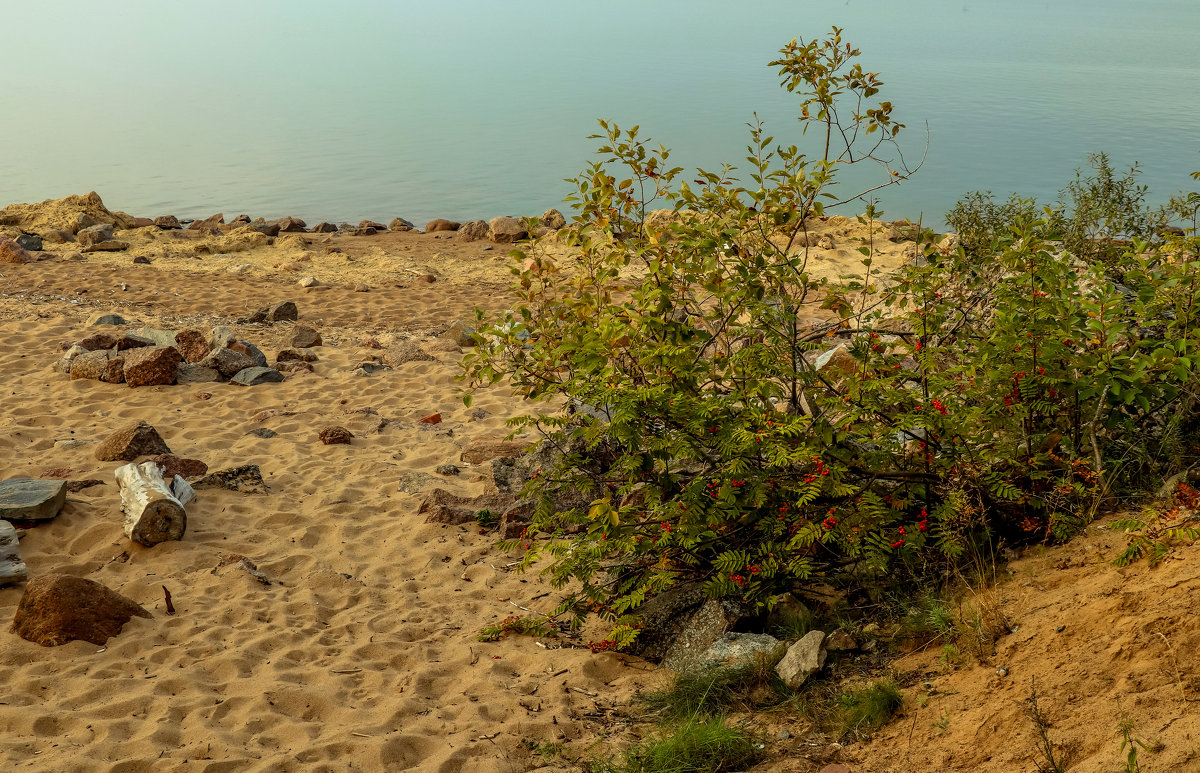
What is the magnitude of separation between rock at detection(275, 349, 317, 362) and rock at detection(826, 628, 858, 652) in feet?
23.3

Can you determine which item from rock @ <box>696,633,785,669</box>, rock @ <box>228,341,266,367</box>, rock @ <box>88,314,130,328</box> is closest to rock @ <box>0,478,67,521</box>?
rock @ <box>228,341,266,367</box>

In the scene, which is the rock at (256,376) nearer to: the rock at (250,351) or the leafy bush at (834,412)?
the rock at (250,351)

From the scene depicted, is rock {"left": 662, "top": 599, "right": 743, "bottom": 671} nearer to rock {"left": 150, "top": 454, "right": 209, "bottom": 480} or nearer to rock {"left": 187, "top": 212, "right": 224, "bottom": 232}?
rock {"left": 150, "top": 454, "right": 209, "bottom": 480}

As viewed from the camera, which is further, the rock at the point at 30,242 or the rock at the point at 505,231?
the rock at the point at 505,231

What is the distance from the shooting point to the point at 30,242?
50.6 ft

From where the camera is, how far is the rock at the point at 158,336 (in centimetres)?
945

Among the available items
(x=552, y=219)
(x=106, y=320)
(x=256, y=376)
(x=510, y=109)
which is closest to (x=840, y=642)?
(x=256, y=376)

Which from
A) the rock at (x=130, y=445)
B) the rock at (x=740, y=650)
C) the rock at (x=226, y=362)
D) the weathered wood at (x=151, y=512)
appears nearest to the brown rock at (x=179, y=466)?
the rock at (x=130, y=445)

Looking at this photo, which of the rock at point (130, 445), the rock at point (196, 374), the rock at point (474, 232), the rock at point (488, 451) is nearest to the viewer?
the rock at point (130, 445)

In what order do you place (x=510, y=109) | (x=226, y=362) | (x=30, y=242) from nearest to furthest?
(x=226, y=362) → (x=30, y=242) → (x=510, y=109)

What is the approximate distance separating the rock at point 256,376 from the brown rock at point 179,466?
202 cm

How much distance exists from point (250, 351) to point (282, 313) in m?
2.35

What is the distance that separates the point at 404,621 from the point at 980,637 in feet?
9.82

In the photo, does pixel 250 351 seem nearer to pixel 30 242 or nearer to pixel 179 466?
pixel 179 466
